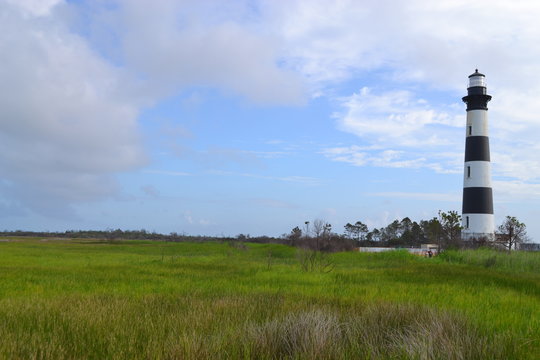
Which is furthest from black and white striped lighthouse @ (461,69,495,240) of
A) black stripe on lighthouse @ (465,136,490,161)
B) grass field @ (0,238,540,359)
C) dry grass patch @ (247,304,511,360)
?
dry grass patch @ (247,304,511,360)

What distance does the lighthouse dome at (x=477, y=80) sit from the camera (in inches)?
1575

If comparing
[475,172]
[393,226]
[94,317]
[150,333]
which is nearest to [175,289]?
[94,317]

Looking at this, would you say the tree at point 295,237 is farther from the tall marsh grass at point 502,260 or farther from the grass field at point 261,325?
the grass field at point 261,325

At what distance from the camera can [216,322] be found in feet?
18.2

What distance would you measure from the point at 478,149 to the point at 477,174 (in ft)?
7.39

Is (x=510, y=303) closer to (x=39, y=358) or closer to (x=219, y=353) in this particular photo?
(x=219, y=353)

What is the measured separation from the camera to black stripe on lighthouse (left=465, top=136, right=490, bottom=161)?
38.2m

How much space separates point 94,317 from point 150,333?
1183 millimetres

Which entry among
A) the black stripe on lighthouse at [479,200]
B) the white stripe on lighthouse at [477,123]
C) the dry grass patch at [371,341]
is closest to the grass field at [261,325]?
the dry grass patch at [371,341]

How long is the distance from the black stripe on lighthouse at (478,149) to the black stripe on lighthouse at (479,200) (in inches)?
108

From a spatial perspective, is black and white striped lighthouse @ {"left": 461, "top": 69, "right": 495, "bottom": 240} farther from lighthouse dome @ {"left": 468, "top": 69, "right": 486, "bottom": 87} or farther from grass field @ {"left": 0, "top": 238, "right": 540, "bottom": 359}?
grass field @ {"left": 0, "top": 238, "right": 540, "bottom": 359}

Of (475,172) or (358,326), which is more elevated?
(475,172)

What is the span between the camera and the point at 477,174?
38000 millimetres

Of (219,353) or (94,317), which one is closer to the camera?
(219,353)
